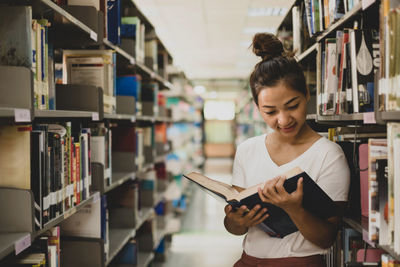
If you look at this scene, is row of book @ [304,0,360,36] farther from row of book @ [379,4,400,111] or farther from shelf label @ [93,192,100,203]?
shelf label @ [93,192,100,203]

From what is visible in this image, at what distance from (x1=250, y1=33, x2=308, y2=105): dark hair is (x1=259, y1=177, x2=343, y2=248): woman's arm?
0.41 m

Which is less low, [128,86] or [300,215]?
[128,86]

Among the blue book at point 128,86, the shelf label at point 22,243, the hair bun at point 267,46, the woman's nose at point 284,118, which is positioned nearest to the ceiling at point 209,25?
the blue book at point 128,86

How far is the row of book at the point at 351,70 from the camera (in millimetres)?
1529

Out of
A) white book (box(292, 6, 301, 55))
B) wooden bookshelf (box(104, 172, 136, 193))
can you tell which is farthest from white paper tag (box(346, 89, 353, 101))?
wooden bookshelf (box(104, 172, 136, 193))

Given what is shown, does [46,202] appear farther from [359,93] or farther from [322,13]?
[322,13]

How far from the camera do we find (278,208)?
1444 millimetres

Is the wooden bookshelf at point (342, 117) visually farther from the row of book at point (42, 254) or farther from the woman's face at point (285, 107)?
the row of book at point (42, 254)

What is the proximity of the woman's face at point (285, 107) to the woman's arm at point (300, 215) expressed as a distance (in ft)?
0.93

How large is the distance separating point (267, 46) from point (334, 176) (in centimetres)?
57

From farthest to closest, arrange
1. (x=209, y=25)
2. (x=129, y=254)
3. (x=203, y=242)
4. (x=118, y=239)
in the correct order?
(x=209, y=25) < (x=203, y=242) < (x=129, y=254) < (x=118, y=239)

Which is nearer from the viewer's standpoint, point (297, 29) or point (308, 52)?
point (308, 52)

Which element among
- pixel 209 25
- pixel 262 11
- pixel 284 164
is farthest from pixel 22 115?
pixel 209 25

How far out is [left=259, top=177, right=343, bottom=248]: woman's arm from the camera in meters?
1.32
